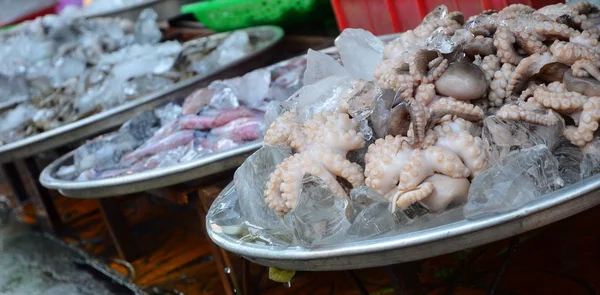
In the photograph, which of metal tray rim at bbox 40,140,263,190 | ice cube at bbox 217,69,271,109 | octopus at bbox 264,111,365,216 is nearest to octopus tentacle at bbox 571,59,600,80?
octopus at bbox 264,111,365,216

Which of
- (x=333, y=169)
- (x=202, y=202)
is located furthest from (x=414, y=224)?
(x=202, y=202)

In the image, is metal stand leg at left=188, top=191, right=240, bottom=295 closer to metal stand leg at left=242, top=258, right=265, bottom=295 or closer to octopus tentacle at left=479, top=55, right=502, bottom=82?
metal stand leg at left=242, top=258, right=265, bottom=295

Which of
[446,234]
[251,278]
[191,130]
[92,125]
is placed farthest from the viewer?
[92,125]

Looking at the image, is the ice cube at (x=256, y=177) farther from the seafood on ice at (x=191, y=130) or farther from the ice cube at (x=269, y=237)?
the seafood on ice at (x=191, y=130)

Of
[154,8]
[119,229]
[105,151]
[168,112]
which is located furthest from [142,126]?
[154,8]

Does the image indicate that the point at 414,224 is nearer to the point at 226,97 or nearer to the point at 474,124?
the point at 474,124

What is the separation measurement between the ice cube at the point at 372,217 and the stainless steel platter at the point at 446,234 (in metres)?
0.06

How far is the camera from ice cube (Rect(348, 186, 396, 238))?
4.99 ft

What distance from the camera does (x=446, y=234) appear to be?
138cm

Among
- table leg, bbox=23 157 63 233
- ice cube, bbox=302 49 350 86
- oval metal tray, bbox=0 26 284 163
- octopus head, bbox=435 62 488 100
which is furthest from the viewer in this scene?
table leg, bbox=23 157 63 233

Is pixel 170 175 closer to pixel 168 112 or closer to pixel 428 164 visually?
pixel 168 112

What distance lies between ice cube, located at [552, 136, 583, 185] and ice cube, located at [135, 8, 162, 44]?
17.3 feet

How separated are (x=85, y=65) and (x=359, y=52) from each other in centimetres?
454

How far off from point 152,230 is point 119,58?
191 cm
